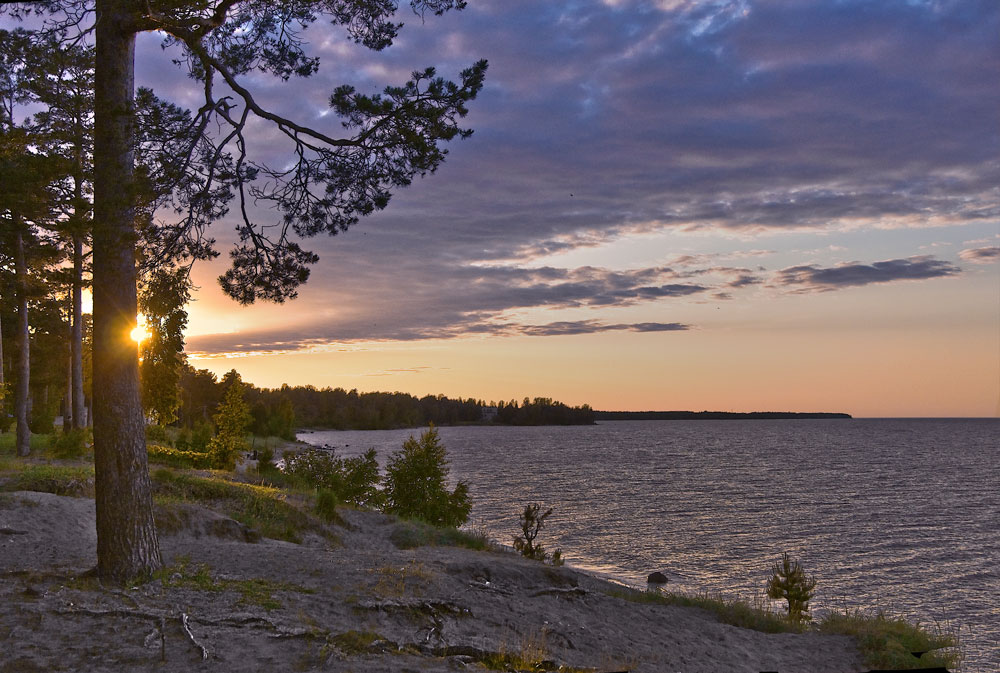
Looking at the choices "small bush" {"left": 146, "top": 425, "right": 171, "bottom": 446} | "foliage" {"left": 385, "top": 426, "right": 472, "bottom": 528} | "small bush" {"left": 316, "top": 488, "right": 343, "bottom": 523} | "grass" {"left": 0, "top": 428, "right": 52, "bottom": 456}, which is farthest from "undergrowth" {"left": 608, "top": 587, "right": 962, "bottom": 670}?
"small bush" {"left": 146, "top": 425, "right": 171, "bottom": 446}

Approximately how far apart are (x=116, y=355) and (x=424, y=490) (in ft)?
69.0

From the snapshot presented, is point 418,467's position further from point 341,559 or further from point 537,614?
point 537,614

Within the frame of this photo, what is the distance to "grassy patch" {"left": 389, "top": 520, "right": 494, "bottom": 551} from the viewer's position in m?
20.4

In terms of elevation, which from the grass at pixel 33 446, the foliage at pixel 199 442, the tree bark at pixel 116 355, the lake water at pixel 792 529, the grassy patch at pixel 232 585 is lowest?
the lake water at pixel 792 529

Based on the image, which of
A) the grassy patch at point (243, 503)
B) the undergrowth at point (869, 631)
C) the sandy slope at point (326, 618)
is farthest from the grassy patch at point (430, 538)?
the undergrowth at point (869, 631)

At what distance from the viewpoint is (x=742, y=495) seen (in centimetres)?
5053

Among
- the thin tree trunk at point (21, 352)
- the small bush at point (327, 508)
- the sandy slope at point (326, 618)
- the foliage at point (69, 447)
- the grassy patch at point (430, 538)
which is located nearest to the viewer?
the sandy slope at point (326, 618)

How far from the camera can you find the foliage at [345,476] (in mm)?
30688

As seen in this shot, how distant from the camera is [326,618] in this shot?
892cm

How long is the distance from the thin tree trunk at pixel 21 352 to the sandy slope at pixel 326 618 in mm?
13397

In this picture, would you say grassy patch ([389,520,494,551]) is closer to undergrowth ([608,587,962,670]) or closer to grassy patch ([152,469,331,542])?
grassy patch ([152,469,331,542])

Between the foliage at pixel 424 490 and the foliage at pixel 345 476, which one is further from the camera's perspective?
the foliage at pixel 345 476

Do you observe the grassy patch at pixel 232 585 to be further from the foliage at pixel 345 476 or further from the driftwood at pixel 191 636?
the foliage at pixel 345 476

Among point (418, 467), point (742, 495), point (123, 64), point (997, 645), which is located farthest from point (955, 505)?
point (123, 64)
